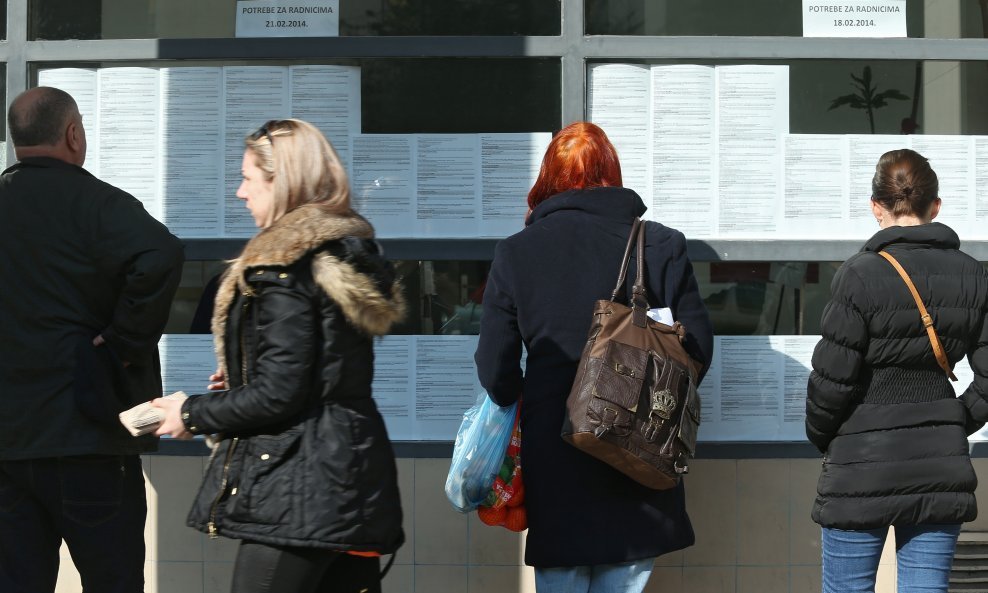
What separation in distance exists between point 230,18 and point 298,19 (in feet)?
0.90

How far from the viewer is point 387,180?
461 centimetres

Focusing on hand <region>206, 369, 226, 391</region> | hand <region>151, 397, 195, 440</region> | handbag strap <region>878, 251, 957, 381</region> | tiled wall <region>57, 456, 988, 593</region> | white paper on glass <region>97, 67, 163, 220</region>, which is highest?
white paper on glass <region>97, 67, 163, 220</region>

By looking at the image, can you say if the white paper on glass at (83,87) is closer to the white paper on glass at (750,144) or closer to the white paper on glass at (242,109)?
the white paper on glass at (242,109)

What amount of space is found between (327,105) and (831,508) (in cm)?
243

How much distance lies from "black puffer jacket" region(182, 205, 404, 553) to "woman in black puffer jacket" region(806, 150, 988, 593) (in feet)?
4.61

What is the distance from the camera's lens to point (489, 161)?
4.59 metres

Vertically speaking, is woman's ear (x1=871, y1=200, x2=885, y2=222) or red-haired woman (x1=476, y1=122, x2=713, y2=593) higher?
woman's ear (x1=871, y1=200, x2=885, y2=222)

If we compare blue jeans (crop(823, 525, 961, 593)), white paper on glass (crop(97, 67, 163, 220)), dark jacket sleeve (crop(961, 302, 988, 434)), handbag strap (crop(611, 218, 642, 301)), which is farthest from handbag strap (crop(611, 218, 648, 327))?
white paper on glass (crop(97, 67, 163, 220))

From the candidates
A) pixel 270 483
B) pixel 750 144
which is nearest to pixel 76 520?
pixel 270 483

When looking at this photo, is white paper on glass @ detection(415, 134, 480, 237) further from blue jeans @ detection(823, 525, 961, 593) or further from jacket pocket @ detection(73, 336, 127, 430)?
blue jeans @ detection(823, 525, 961, 593)

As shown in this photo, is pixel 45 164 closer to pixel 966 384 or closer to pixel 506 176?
pixel 506 176

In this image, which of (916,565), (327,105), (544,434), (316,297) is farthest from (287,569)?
(327,105)

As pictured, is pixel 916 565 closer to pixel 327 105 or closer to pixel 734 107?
pixel 734 107

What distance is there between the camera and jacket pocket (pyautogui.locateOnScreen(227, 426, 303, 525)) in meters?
2.77
